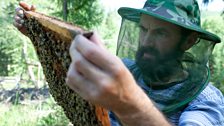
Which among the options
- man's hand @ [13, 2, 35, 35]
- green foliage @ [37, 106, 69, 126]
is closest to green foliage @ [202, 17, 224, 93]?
green foliage @ [37, 106, 69, 126]

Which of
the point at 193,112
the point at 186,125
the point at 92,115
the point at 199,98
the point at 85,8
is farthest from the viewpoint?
the point at 85,8

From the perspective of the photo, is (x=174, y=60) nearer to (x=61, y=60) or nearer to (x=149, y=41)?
(x=149, y=41)

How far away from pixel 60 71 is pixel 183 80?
646 mm

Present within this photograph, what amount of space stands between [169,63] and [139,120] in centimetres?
88

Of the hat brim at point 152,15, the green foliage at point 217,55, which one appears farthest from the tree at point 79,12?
the hat brim at point 152,15

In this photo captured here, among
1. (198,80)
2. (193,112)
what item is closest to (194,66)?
(198,80)

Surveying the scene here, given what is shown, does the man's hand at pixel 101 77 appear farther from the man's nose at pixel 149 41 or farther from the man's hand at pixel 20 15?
the man's hand at pixel 20 15

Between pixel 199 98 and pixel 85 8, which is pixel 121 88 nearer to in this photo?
pixel 199 98

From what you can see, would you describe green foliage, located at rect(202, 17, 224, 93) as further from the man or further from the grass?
the man

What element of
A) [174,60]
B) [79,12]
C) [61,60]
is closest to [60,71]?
[61,60]

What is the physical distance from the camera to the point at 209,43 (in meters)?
1.95

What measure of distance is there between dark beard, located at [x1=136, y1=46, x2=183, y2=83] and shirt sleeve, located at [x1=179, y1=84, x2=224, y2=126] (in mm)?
200

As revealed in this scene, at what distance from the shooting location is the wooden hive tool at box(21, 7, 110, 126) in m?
1.15

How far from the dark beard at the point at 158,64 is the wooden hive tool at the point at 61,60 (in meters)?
0.44
